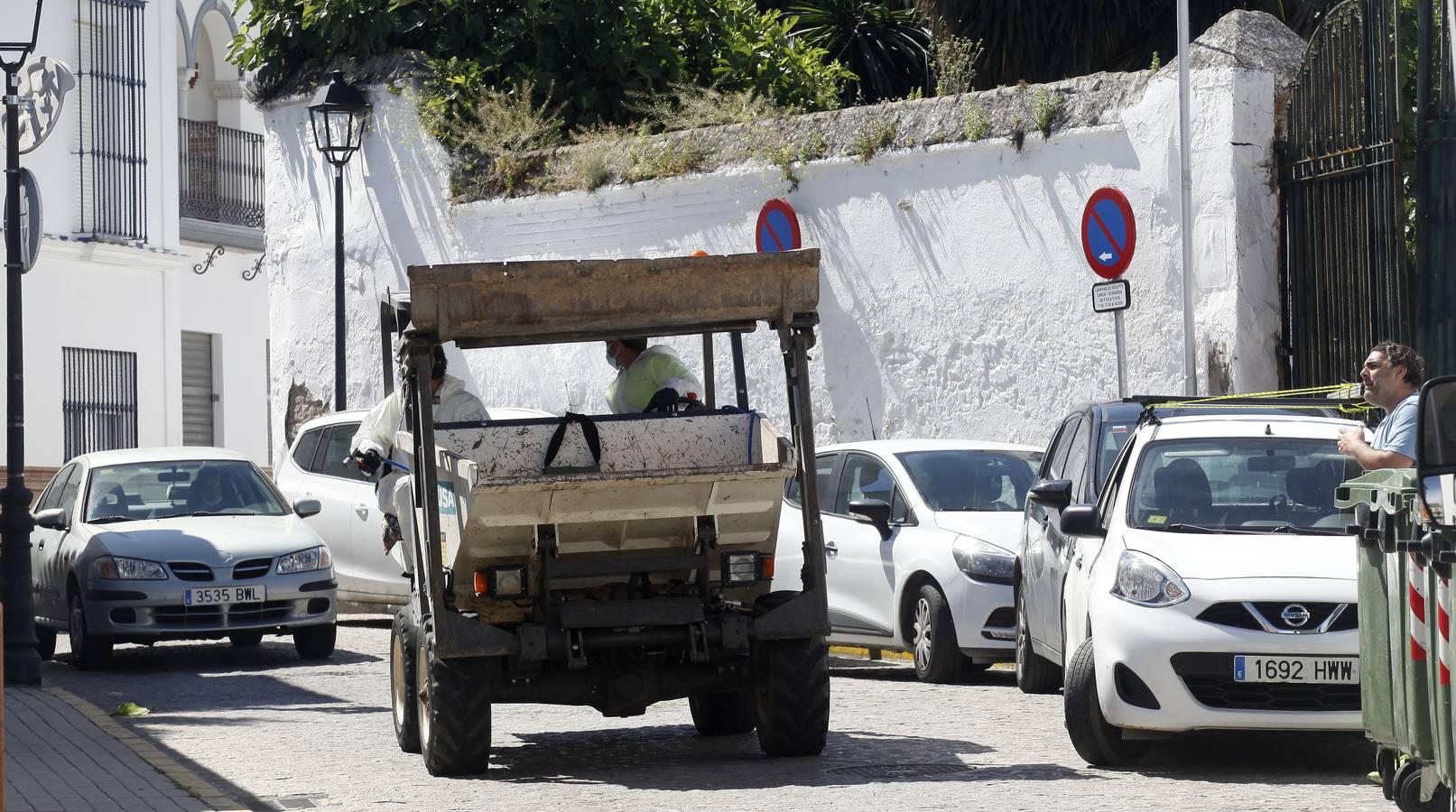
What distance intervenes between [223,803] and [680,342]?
1083 cm

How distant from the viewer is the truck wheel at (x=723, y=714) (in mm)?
11016

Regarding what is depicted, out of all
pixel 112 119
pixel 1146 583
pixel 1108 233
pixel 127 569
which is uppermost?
pixel 112 119

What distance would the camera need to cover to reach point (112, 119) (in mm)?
31062

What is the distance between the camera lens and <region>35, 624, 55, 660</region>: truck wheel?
16.5 meters

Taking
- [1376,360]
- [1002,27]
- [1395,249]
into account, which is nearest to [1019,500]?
[1395,249]

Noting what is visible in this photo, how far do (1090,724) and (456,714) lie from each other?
268 centimetres

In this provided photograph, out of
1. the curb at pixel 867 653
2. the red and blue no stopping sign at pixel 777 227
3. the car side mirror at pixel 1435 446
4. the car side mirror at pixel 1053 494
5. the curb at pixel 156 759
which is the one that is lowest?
the curb at pixel 867 653

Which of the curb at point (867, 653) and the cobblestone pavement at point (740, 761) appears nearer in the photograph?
the cobblestone pavement at point (740, 761)

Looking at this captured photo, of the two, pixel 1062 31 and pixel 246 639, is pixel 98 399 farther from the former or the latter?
pixel 246 639

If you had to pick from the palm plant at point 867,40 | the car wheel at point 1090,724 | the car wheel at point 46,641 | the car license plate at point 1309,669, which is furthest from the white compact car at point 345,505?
the palm plant at point 867,40

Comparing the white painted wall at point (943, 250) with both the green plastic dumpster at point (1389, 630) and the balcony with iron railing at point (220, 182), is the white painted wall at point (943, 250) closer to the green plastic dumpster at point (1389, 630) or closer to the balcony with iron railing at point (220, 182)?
the green plastic dumpster at point (1389, 630)

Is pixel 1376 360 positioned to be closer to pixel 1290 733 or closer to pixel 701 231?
pixel 1290 733

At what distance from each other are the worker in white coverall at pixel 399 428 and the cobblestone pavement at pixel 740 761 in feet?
3.46

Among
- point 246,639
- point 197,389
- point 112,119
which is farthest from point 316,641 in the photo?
point 197,389
